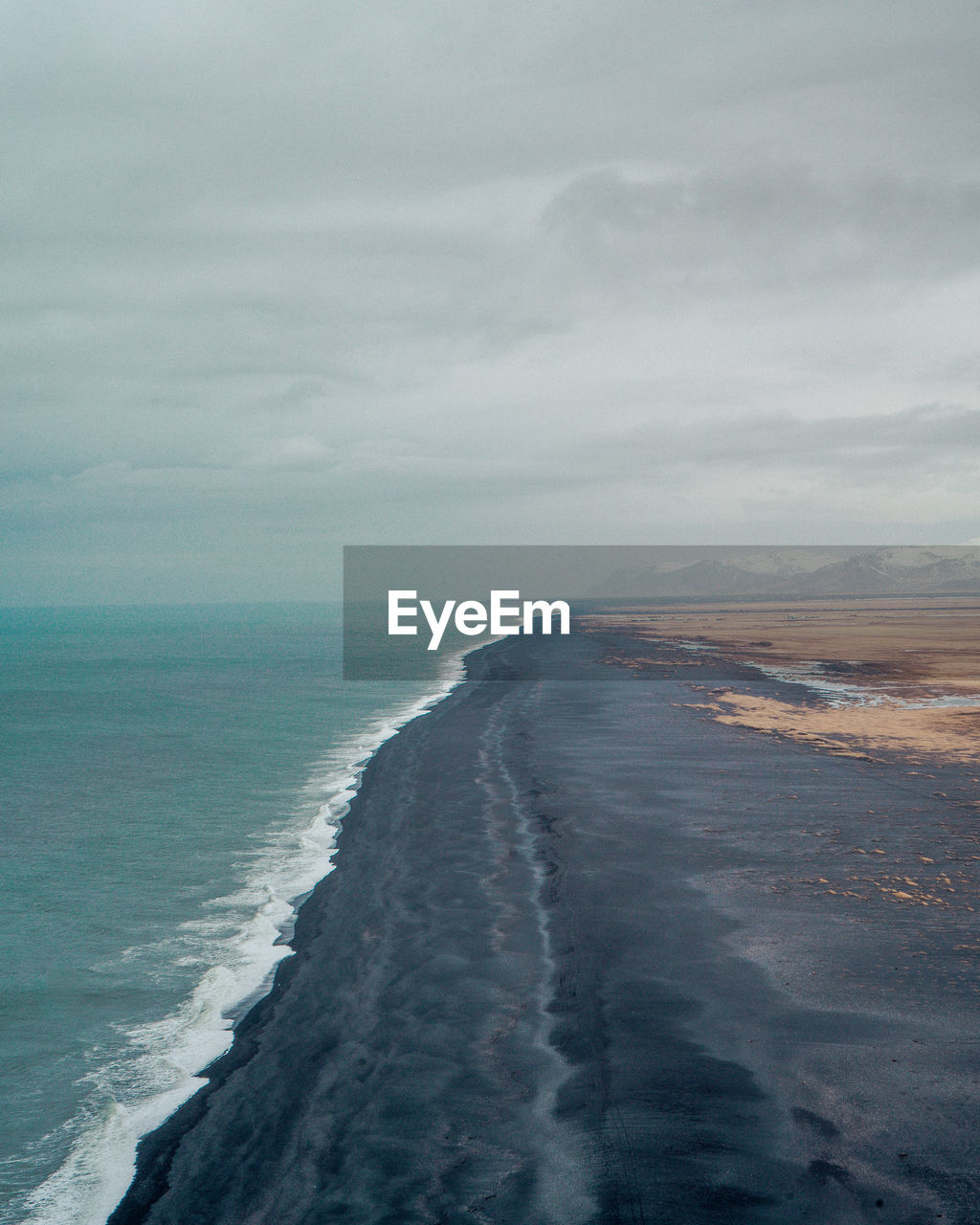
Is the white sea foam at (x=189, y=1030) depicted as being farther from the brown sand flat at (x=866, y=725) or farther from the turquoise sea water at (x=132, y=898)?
the brown sand flat at (x=866, y=725)

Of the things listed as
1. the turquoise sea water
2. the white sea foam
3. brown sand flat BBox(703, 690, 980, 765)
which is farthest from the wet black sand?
brown sand flat BBox(703, 690, 980, 765)

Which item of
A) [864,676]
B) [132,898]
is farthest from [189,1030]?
[864,676]

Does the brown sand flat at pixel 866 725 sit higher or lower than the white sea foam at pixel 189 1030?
higher

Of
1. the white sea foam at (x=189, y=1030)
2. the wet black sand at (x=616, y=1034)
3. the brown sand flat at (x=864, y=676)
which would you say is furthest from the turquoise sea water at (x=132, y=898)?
the brown sand flat at (x=864, y=676)

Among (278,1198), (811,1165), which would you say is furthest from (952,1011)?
(278,1198)

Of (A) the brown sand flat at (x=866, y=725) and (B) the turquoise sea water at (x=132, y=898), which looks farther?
(A) the brown sand flat at (x=866, y=725)

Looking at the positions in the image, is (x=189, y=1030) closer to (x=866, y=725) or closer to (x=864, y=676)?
(x=866, y=725)
